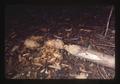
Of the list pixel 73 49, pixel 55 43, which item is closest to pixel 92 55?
pixel 73 49

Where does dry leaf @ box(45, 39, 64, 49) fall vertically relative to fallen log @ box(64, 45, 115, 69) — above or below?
above

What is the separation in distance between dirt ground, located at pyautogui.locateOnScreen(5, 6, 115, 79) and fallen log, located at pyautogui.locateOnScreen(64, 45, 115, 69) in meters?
0.03

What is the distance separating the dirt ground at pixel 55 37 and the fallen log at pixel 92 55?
3cm

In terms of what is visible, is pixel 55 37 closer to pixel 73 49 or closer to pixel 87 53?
pixel 73 49

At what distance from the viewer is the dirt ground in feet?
8.45

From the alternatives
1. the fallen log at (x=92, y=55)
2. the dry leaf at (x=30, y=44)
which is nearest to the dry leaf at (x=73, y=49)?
the fallen log at (x=92, y=55)

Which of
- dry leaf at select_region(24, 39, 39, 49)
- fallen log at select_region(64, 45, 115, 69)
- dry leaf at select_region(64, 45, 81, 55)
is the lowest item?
fallen log at select_region(64, 45, 115, 69)

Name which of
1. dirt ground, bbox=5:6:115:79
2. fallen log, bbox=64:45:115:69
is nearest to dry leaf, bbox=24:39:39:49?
dirt ground, bbox=5:6:115:79

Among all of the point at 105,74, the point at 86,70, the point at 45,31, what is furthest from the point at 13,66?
the point at 105,74

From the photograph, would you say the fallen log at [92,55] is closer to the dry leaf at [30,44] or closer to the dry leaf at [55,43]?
the dry leaf at [55,43]

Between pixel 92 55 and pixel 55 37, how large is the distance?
0.37 m

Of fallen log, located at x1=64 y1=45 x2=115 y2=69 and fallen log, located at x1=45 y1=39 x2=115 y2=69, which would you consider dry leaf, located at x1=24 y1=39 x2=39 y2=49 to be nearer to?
fallen log, located at x1=45 y1=39 x2=115 y2=69

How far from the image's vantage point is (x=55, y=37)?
2590 millimetres

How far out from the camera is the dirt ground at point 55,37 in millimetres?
2576
